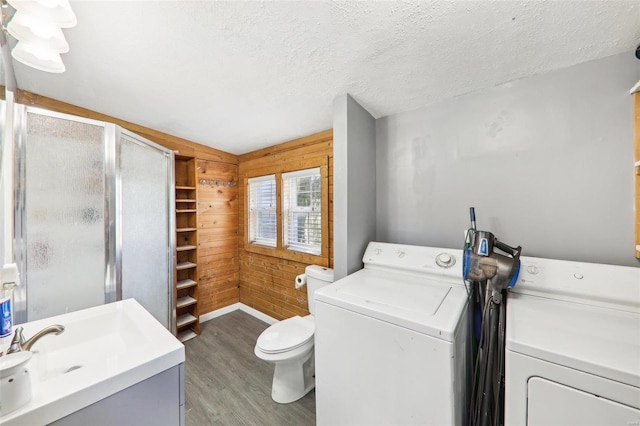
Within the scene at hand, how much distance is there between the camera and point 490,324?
1.12 metres

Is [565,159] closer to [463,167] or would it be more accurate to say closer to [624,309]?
[463,167]

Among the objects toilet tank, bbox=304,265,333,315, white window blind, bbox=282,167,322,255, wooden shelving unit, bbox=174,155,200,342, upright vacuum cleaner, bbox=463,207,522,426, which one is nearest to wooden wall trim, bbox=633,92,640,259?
upright vacuum cleaner, bbox=463,207,522,426

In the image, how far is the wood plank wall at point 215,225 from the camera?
2.71 meters

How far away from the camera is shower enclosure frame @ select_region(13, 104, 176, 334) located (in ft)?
3.90

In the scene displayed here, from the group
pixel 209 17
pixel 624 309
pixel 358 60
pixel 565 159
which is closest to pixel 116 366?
pixel 209 17

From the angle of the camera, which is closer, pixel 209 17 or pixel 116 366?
pixel 116 366

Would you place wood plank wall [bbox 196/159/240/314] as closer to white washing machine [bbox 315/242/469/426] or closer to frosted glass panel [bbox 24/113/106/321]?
frosted glass panel [bbox 24/113/106/321]

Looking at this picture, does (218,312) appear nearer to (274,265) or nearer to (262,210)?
(274,265)

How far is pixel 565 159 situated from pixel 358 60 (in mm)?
1320

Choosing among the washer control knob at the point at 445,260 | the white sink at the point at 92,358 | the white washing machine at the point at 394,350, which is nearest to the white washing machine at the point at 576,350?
the white washing machine at the point at 394,350

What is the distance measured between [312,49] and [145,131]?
192cm

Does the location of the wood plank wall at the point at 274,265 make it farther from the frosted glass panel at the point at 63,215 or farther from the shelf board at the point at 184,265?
the frosted glass panel at the point at 63,215

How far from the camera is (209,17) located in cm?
100

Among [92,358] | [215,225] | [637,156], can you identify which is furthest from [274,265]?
[637,156]
